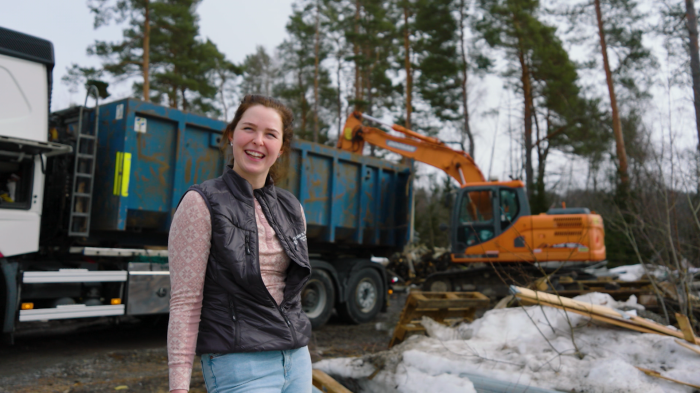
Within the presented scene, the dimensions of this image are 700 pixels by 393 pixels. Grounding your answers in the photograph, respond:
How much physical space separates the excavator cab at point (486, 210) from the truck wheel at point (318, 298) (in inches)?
142

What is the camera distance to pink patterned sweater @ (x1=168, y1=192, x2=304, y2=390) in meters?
1.50

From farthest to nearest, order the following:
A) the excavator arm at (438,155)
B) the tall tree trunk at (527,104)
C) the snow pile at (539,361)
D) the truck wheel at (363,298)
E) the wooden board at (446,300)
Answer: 1. the tall tree trunk at (527,104)
2. the excavator arm at (438,155)
3. the truck wheel at (363,298)
4. the wooden board at (446,300)
5. the snow pile at (539,361)

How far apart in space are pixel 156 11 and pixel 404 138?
1280 centimetres

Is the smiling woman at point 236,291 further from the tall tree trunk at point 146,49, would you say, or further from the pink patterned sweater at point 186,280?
the tall tree trunk at point 146,49

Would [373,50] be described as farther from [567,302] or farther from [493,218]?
[567,302]

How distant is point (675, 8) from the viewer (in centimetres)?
1452

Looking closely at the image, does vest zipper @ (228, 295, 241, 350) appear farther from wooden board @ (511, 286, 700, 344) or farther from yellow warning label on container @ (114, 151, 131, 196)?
yellow warning label on container @ (114, 151, 131, 196)

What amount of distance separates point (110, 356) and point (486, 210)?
742 centimetres

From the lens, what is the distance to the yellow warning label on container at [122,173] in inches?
234

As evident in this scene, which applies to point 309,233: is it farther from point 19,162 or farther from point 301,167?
point 19,162

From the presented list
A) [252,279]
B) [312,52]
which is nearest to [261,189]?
[252,279]

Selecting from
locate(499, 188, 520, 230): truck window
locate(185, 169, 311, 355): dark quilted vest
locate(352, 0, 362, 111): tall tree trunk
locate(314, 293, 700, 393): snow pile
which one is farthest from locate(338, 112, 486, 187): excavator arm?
locate(352, 0, 362, 111): tall tree trunk

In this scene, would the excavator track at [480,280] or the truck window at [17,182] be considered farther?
the excavator track at [480,280]

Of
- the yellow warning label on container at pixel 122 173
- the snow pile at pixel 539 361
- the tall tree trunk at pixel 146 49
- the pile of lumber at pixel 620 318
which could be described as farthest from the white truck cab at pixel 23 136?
the tall tree trunk at pixel 146 49
